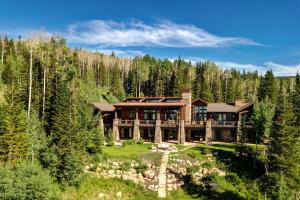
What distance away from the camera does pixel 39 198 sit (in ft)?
91.9

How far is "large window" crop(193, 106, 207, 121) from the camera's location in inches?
2267

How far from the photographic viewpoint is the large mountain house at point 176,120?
53250 mm

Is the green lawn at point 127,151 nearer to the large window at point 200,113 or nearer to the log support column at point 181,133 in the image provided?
the log support column at point 181,133

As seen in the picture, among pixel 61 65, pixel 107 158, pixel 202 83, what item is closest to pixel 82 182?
pixel 107 158

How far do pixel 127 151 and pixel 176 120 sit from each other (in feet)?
42.8

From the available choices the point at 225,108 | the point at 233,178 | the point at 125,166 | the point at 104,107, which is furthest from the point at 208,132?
the point at 104,107

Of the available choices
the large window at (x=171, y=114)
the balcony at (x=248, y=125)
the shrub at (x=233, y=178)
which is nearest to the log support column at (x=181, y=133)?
the large window at (x=171, y=114)

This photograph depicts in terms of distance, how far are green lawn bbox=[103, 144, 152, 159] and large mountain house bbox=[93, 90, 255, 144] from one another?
5.39 metres

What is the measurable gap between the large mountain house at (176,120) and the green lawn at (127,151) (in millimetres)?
5394

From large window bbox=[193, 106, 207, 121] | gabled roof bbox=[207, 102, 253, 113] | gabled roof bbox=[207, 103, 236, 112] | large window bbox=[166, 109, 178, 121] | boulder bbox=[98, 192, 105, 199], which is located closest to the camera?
boulder bbox=[98, 192, 105, 199]

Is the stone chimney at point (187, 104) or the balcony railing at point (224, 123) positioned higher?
the stone chimney at point (187, 104)

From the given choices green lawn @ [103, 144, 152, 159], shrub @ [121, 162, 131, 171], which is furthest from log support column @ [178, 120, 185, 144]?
shrub @ [121, 162, 131, 171]

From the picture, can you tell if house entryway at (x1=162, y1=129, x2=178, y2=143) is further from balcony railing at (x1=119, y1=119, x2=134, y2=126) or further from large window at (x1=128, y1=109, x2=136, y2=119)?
large window at (x1=128, y1=109, x2=136, y2=119)

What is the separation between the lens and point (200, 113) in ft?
189
